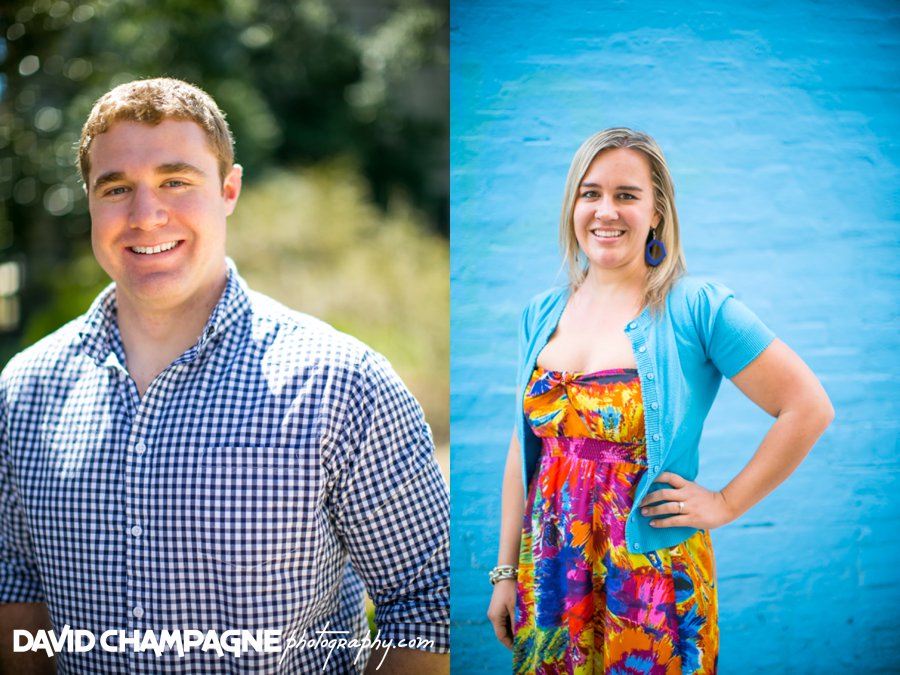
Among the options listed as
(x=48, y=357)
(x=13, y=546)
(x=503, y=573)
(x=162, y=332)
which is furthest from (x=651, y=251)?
(x=13, y=546)

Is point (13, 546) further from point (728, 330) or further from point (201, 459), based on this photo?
point (728, 330)

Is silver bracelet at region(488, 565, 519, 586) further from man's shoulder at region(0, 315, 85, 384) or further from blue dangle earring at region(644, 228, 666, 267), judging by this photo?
man's shoulder at region(0, 315, 85, 384)

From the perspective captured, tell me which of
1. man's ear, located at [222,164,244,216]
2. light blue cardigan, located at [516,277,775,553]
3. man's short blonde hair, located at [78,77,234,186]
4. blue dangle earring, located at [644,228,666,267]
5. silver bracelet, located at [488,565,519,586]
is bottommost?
silver bracelet, located at [488,565,519,586]

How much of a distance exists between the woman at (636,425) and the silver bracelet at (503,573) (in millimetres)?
74

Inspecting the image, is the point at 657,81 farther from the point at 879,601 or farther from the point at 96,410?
the point at 96,410

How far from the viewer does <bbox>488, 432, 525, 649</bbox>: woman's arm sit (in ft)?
6.30

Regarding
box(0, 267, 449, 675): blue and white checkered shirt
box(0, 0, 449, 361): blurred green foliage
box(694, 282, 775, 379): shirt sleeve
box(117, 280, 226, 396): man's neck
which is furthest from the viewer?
box(0, 0, 449, 361): blurred green foliage

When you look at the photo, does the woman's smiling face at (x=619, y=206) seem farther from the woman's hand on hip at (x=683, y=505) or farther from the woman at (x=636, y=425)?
the woman's hand on hip at (x=683, y=505)

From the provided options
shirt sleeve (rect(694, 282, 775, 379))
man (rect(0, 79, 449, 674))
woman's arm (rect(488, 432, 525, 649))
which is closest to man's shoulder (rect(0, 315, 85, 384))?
man (rect(0, 79, 449, 674))

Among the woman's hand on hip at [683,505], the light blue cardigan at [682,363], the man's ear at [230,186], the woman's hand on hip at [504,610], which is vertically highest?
the man's ear at [230,186]

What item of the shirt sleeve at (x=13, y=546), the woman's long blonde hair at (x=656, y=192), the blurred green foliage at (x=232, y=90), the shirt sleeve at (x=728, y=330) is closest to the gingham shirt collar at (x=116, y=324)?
the shirt sleeve at (x=13, y=546)

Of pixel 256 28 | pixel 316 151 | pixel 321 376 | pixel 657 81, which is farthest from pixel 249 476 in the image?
pixel 316 151

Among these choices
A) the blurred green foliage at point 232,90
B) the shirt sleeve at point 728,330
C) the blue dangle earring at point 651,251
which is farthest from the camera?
the blurred green foliage at point 232,90

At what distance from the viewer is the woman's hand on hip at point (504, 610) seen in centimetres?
193
